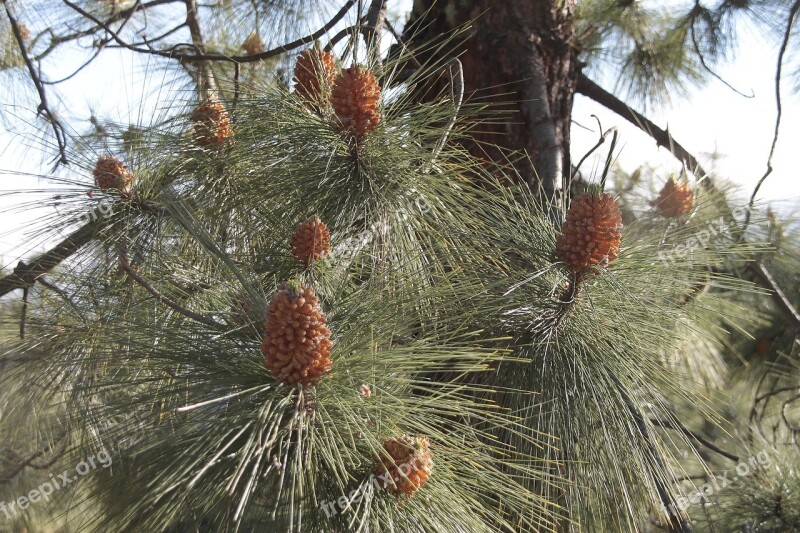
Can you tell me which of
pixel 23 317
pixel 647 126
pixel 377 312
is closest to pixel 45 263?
pixel 23 317

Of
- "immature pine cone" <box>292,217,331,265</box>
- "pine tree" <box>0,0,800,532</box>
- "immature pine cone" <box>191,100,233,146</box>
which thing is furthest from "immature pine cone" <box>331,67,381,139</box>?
"immature pine cone" <box>191,100,233,146</box>

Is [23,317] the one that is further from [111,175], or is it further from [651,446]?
[651,446]

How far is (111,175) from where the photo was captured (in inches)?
50.9

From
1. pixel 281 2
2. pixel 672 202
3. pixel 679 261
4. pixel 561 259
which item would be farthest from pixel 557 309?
pixel 281 2

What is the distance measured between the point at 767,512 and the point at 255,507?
1434 millimetres

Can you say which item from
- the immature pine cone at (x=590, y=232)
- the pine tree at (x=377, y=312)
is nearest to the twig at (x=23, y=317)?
the pine tree at (x=377, y=312)

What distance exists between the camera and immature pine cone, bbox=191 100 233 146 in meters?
1.32

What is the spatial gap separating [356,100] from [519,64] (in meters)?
0.76

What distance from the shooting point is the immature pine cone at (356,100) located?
1.07 m

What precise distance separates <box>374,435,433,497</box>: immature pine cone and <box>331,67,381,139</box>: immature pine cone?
489 mm

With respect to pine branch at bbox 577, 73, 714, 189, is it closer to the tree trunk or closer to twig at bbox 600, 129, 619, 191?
the tree trunk

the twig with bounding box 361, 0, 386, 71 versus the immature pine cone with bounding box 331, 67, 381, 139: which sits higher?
the twig with bounding box 361, 0, 386, 71

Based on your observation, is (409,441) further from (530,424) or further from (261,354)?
(530,424)

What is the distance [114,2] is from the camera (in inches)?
98.8
